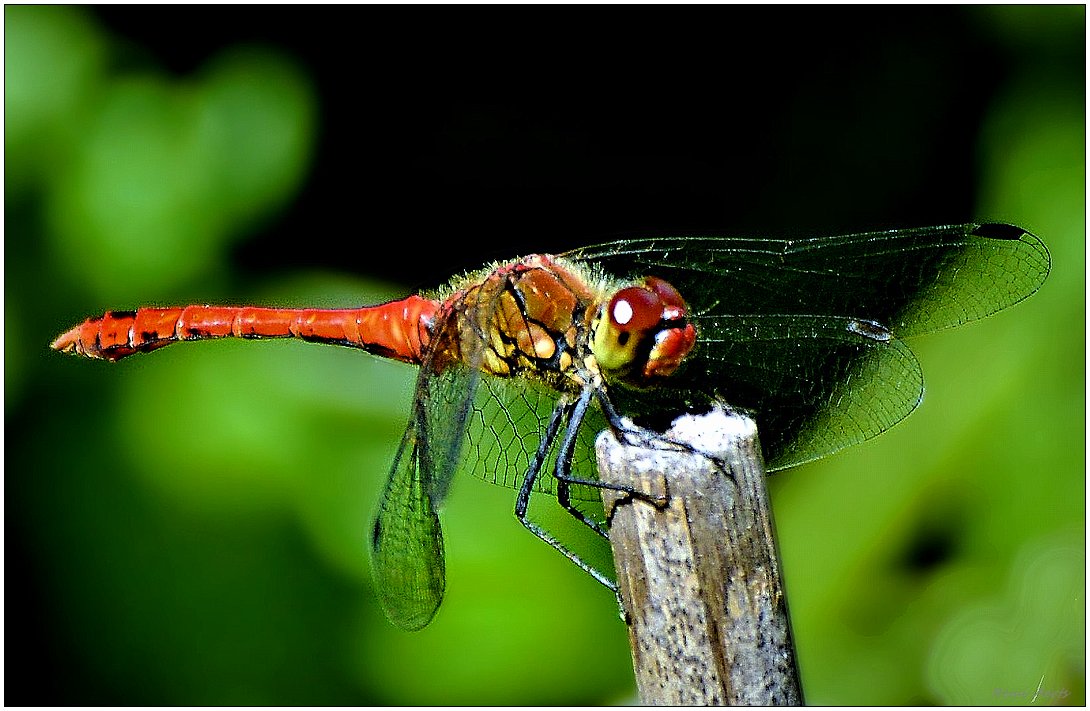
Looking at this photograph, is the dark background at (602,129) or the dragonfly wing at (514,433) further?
the dark background at (602,129)

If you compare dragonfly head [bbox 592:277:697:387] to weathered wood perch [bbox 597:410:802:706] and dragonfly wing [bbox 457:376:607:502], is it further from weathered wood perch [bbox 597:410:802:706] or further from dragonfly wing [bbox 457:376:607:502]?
weathered wood perch [bbox 597:410:802:706]

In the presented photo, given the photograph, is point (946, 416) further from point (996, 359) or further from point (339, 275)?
point (339, 275)

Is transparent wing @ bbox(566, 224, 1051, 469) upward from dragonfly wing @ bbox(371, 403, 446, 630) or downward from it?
upward

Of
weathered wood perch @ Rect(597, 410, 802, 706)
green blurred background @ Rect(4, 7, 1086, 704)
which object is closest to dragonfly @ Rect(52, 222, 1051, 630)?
green blurred background @ Rect(4, 7, 1086, 704)

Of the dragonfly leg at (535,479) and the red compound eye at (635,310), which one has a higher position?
the red compound eye at (635,310)

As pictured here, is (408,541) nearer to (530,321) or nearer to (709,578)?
(530,321)

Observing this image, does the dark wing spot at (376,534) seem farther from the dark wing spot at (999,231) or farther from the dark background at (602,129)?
the dark wing spot at (999,231)

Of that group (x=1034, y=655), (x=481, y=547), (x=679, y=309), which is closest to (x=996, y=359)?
(x=1034, y=655)

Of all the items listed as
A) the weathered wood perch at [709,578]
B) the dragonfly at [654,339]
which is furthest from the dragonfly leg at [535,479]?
the weathered wood perch at [709,578]
